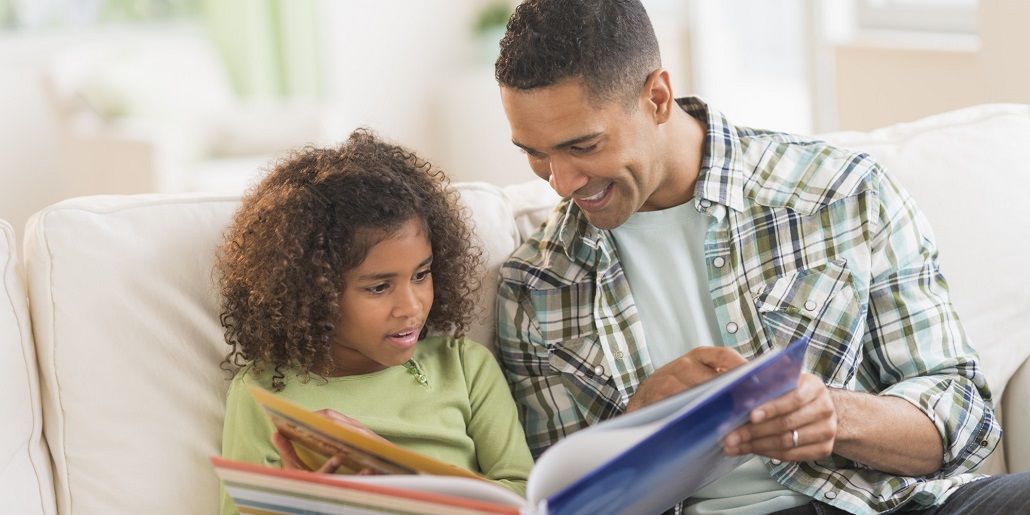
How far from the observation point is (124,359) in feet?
4.69

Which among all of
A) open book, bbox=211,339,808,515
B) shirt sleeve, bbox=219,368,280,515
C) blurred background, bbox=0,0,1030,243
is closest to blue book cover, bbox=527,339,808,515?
open book, bbox=211,339,808,515

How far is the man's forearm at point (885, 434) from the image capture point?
1327mm

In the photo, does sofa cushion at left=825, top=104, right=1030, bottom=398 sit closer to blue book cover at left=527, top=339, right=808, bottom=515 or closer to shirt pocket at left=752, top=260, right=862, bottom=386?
shirt pocket at left=752, top=260, right=862, bottom=386

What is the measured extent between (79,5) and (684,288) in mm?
4550

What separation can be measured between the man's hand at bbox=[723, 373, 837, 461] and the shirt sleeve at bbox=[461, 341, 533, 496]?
0.36 m

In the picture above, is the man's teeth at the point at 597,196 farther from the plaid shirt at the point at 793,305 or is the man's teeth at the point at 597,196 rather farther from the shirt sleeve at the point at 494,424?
the shirt sleeve at the point at 494,424

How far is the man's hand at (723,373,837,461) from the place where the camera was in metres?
1.16

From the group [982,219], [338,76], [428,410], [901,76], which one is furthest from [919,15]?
[338,76]

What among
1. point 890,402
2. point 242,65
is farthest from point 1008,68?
point 242,65

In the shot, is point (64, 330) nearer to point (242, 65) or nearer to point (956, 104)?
point (956, 104)

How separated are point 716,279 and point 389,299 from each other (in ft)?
1.46

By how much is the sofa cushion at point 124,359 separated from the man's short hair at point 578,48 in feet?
1.67

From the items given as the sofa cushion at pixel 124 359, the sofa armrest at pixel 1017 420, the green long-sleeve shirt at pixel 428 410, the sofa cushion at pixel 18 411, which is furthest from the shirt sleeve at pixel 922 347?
the sofa cushion at pixel 18 411

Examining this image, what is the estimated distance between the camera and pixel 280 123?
4574mm
